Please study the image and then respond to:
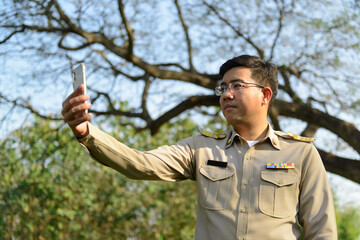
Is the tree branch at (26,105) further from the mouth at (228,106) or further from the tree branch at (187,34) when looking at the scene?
the mouth at (228,106)

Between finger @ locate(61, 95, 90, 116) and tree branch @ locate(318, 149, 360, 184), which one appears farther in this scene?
tree branch @ locate(318, 149, 360, 184)

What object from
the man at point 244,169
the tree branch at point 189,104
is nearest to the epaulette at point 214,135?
the man at point 244,169

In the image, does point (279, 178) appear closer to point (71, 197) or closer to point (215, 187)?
point (215, 187)

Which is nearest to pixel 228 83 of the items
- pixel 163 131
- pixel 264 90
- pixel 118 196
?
pixel 264 90

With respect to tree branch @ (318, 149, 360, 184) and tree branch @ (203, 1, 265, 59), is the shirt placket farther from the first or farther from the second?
tree branch @ (203, 1, 265, 59)

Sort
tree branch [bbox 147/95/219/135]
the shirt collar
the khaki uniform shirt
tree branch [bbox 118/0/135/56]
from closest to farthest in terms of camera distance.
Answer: the khaki uniform shirt
the shirt collar
tree branch [bbox 118/0/135/56]
tree branch [bbox 147/95/219/135]

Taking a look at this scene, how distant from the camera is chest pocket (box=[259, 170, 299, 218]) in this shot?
240 centimetres

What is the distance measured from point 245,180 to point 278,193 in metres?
0.18

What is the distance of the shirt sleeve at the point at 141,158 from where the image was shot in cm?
225

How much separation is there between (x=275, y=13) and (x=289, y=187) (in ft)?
14.5

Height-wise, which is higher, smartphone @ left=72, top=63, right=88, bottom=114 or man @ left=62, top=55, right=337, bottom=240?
smartphone @ left=72, top=63, right=88, bottom=114

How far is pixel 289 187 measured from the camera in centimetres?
248

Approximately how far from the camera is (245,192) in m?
2.45

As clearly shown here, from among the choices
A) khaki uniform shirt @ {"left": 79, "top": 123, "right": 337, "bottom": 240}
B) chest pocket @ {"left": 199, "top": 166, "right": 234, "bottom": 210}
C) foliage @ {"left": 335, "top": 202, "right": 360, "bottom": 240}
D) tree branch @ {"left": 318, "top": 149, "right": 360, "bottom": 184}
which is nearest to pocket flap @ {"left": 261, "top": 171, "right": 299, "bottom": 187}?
khaki uniform shirt @ {"left": 79, "top": 123, "right": 337, "bottom": 240}
